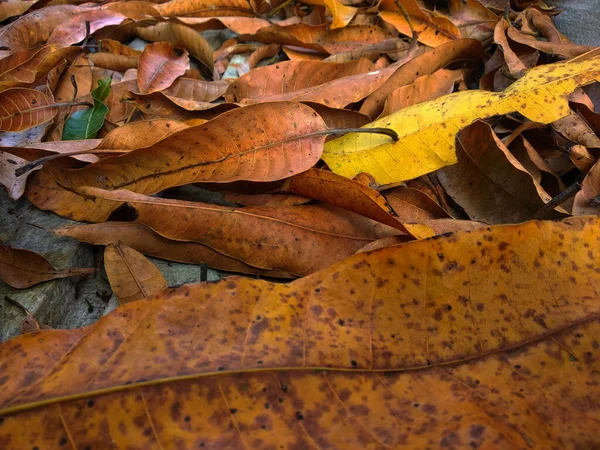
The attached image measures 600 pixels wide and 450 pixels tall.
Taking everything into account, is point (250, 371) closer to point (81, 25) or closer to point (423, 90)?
point (423, 90)

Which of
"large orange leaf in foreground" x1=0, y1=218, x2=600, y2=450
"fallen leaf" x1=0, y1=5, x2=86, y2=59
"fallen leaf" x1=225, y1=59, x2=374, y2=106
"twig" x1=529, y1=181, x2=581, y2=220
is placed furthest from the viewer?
"fallen leaf" x1=0, y1=5, x2=86, y2=59

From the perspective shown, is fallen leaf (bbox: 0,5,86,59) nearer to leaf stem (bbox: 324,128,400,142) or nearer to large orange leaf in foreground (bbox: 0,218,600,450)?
leaf stem (bbox: 324,128,400,142)

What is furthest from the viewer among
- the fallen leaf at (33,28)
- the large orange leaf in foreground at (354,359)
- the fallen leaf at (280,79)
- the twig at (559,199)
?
the fallen leaf at (33,28)

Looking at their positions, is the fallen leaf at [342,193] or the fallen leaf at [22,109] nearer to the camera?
the fallen leaf at [342,193]

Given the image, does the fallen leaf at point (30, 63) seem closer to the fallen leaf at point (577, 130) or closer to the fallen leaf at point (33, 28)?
the fallen leaf at point (33, 28)

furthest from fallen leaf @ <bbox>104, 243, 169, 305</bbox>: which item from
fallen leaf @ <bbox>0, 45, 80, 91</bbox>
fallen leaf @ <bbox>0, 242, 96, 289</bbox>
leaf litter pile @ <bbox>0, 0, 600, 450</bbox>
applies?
fallen leaf @ <bbox>0, 45, 80, 91</bbox>

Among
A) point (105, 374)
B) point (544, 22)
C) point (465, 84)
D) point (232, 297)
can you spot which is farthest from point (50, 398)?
point (544, 22)

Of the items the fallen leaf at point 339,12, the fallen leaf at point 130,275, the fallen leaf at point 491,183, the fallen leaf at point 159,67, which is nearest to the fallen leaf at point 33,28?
the fallen leaf at point 159,67
